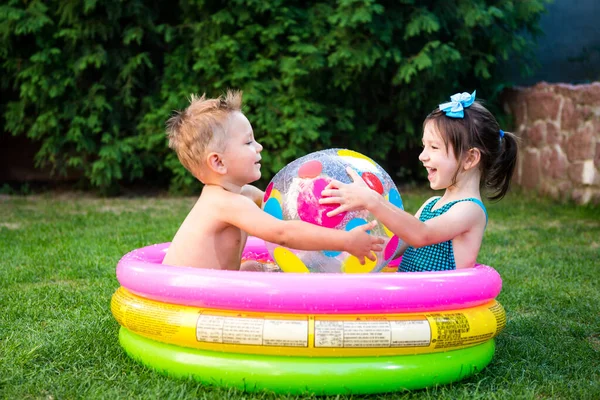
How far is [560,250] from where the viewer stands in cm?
602

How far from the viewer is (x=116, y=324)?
12.7 ft

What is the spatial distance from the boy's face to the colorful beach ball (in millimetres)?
173

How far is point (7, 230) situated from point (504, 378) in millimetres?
5222

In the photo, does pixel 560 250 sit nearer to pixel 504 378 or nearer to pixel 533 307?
pixel 533 307

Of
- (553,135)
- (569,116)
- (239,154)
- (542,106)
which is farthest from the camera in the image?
(542,106)

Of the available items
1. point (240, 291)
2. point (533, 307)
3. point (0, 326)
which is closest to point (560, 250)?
point (533, 307)

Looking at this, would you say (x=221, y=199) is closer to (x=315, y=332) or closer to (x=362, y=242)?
(x=362, y=242)

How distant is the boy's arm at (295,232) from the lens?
304 centimetres

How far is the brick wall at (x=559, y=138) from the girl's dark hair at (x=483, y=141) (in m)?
4.96

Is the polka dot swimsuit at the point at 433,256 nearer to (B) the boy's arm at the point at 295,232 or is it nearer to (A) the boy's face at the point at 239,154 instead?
(B) the boy's arm at the point at 295,232

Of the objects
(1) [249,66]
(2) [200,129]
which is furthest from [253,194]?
(1) [249,66]

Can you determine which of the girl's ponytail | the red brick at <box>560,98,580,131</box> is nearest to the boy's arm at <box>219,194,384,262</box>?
the girl's ponytail

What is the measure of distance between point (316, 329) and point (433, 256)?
0.97m

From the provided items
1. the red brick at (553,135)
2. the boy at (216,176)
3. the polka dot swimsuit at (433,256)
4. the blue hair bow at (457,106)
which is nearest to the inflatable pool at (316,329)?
the boy at (216,176)
